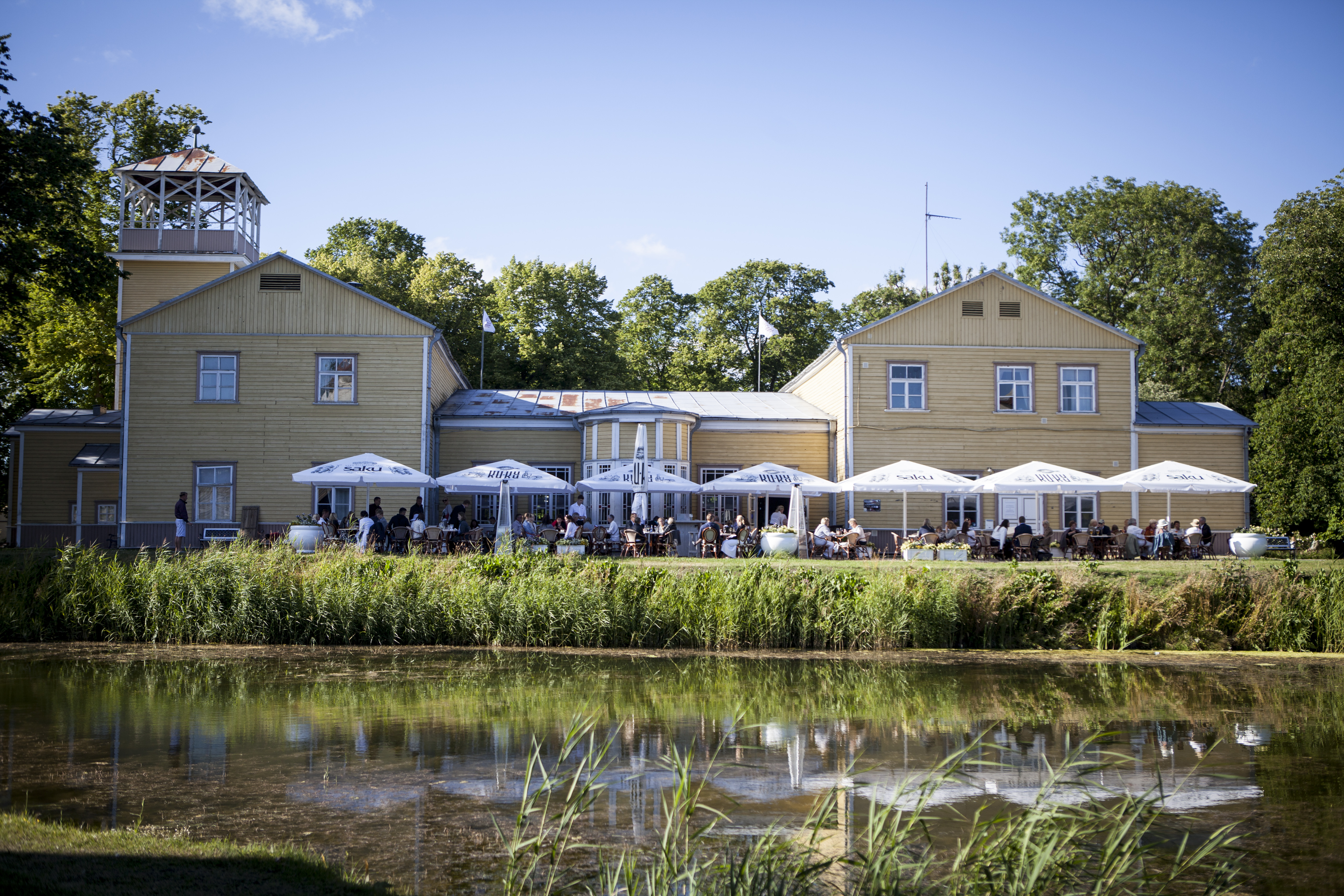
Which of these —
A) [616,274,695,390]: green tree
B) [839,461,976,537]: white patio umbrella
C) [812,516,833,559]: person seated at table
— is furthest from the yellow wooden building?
[616,274,695,390]: green tree

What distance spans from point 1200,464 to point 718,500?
12.2 m

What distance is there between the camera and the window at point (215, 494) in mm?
24375

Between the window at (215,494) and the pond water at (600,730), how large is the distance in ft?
36.4

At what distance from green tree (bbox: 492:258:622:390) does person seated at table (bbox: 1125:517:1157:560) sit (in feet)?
68.7

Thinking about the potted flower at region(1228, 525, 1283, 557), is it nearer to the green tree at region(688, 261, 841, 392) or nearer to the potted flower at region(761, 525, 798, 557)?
the potted flower at region(761, 525, 798, 557)

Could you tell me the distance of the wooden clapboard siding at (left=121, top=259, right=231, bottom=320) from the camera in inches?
1150

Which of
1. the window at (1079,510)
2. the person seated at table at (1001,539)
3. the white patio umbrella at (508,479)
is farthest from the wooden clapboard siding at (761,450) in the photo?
the window at (1079,510)

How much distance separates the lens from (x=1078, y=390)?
26.5 meters

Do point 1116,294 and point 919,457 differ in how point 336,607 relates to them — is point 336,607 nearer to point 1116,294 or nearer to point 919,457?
point 919,457

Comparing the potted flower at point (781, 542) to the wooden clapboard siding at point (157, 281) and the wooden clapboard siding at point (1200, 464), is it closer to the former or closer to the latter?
the wooden clapboard siding at point (1200, 464)

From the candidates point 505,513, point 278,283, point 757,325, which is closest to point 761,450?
point 505,513

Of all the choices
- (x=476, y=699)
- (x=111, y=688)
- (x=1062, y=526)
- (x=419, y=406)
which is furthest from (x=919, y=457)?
(x=111, y=688)

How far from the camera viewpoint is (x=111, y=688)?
428 inches

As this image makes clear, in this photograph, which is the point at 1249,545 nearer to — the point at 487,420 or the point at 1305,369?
the point at 1305,369
